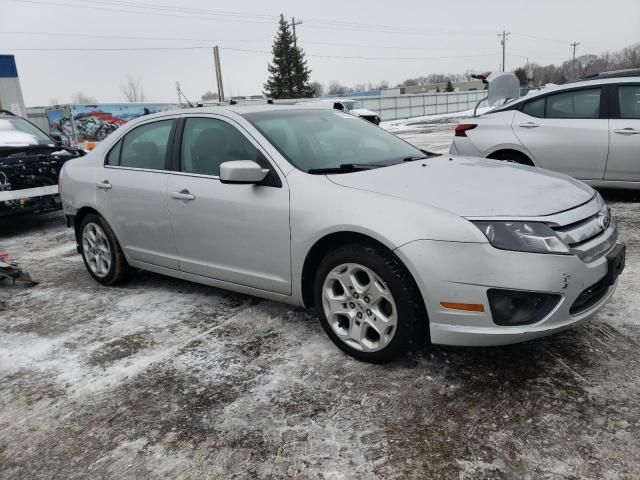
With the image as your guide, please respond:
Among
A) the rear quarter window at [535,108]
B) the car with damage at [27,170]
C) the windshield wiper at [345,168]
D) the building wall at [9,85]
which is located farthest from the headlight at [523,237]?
the building wall at [9,85]

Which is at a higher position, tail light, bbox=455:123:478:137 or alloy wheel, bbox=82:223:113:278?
tail light, bbox=455:123:478:137

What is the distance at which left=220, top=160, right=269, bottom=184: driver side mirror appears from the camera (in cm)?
322

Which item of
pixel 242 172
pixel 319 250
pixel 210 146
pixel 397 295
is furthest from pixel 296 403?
pixel 210 146

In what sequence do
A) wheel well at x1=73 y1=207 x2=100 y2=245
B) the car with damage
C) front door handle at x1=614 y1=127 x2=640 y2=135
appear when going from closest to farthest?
wheel well at x1=73 y1=207 x2=100 y2=245, front door handle at x1=614 y1=127 x2=640 y2=135, the car with damage

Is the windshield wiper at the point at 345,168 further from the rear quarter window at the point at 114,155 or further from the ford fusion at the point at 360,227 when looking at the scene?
the rear quarter window at the point at 114,155

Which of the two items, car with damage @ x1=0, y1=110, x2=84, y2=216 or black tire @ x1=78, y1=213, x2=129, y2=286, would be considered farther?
car with damage @ x1=0, y1=110, x2=84, y2=216

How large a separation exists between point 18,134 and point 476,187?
24.1ft

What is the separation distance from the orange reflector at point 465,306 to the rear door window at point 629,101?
15.1ft

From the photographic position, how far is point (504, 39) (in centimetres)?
8081

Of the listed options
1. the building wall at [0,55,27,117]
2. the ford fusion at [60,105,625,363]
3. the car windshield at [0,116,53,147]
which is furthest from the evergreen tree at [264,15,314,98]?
the ford fusion at [60,105,625,363]

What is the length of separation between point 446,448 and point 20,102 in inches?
554

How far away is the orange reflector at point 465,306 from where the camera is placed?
2.59 meters

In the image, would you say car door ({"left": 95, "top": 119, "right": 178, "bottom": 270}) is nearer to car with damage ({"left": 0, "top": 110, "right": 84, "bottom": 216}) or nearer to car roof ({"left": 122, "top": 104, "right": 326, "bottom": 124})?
car roof ({"left": 122, "top": 104, "right": 326, "bottom": 124})

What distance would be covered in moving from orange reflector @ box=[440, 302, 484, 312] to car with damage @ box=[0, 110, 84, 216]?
6453mm
